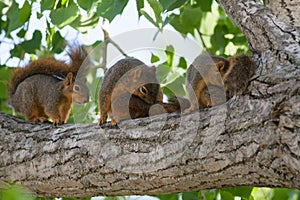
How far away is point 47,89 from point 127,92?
73 centimetres

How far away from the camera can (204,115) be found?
1780 millimetres

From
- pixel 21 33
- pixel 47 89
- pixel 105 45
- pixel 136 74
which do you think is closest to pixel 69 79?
pixel 47 89

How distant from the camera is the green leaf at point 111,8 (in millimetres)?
2230

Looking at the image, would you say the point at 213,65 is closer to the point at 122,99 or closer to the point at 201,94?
the point at 201,94

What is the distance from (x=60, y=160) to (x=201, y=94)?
563 millimetres

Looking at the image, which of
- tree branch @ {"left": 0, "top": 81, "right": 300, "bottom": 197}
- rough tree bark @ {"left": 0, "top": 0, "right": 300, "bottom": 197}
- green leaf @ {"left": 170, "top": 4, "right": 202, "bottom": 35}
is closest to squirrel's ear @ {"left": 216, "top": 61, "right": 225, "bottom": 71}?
rough tree bark @ {"left": 0, "top": 0, "right": 300, "bottom": 197}

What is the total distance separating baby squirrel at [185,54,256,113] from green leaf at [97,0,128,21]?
0.37 meters

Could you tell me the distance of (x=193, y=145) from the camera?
1.71m

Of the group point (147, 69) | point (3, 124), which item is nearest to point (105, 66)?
point (147, 69)

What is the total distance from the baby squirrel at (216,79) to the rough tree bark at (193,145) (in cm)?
5

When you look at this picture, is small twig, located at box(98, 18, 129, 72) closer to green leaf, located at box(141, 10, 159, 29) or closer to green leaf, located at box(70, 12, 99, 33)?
green leaf, located at box(70, 12, 99, 33)

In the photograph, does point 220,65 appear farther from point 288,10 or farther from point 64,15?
point 64,15

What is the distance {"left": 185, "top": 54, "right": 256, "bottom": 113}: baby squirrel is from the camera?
70.8 inches

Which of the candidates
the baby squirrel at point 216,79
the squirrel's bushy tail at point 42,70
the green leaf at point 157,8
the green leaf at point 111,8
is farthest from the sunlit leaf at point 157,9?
the squirrel's bushy tail at point 42,70
